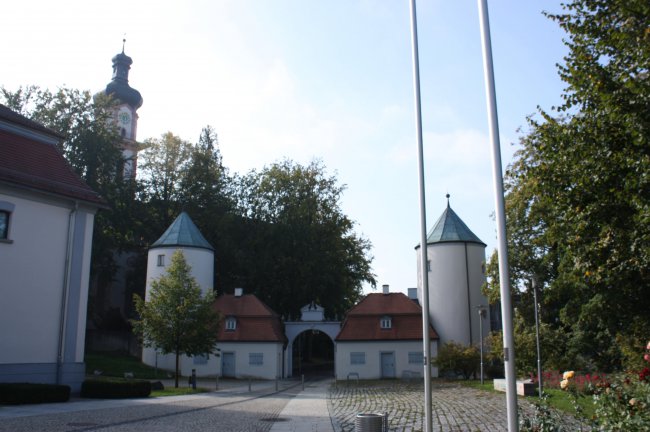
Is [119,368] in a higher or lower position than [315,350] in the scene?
lower

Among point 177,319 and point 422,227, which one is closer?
point 422,227

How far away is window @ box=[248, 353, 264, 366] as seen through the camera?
41125 millimetres

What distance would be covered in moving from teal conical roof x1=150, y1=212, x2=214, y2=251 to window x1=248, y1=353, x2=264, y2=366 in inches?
346

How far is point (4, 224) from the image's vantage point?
68.7 ft

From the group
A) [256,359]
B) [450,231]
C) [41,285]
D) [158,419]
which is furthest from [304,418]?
[450,231]

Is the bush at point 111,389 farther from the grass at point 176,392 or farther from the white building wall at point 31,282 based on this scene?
the grass at point 176,392

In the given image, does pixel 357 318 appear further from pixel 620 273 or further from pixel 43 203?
pixel 620 273

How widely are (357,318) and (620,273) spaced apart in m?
28.0

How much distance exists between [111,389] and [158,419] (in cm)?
743

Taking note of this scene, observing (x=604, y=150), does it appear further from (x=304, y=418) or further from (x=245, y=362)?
(x=245, y=362)

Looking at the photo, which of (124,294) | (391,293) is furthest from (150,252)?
(391,293)

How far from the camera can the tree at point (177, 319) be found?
3008 centimetres

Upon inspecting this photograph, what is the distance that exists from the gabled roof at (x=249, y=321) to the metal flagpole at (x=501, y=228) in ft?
110

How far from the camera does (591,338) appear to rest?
33.1 m
